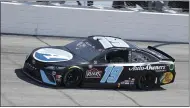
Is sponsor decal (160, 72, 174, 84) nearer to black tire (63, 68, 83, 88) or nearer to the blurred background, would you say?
black tire (63, 68, 83, 88)

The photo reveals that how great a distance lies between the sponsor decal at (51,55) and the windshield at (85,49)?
332 millimetres

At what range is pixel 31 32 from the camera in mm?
20906

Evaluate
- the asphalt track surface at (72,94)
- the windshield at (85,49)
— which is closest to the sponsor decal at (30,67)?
the asphalt track surface at (72,94)

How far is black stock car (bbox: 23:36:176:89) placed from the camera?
13.0 m

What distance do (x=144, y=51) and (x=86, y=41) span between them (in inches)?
66.7

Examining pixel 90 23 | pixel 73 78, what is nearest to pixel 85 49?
pixel 73 78

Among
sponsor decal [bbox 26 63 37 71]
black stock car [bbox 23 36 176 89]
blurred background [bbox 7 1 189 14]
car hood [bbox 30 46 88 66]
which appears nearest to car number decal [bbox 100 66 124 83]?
black stock car [bbox 23 36 176 89]

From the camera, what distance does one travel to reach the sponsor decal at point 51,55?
13.1 m

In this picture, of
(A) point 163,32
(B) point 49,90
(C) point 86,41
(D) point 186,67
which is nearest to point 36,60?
(B) point 49,90

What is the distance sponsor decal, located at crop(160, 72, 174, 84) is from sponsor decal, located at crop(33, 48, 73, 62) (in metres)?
2.75

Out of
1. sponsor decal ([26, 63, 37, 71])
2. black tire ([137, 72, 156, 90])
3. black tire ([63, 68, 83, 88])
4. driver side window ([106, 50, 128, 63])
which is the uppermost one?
driver side window ([106, 50, 128, 63])

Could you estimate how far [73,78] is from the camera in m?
13.1

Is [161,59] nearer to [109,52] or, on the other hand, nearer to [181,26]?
[109,52]

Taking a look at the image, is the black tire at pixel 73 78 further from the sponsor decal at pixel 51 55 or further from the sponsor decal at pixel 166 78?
the sponsor decal at pixel 166 78
